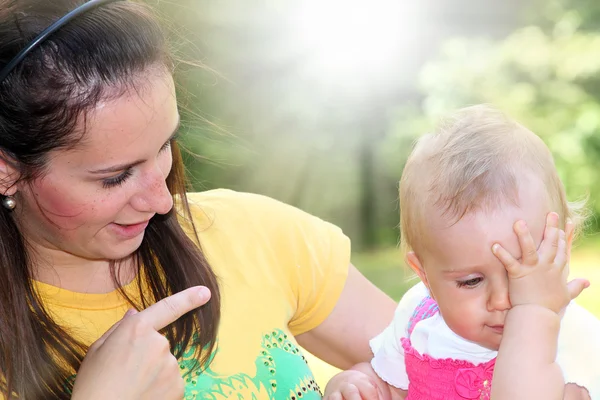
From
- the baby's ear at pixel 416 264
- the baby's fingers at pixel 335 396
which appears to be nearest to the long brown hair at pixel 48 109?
the baby's fingers at pixel 335 396

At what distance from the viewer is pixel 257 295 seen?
1691mm

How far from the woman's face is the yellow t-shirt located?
123 mm

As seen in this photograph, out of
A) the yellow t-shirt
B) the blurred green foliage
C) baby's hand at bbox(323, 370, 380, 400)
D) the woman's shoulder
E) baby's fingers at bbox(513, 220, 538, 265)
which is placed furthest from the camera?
the blurred green foliage

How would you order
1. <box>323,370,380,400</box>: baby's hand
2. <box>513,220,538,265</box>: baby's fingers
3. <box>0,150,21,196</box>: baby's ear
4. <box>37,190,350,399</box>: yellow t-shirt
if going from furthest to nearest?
<box>323,370,380,400</box>: baby's hand, <box>37,190,350,399</box>: yellow t-shirt, <box>0,150,21,196</box>: baby's ear, <box>513,220,538,265</box>: baby's fingers

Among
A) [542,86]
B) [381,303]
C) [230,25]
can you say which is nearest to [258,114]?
[230,25]

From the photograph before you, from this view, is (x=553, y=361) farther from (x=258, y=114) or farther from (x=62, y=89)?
(x=258, y=114)

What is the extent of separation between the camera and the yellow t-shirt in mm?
1565

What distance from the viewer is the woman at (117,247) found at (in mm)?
1414

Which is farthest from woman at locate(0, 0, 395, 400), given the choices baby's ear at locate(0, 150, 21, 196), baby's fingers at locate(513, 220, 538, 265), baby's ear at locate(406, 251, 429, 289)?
baby's fingers at locate(513, 220, 538, 265)

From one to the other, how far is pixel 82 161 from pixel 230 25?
3.80 meters

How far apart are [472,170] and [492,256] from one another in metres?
0.15

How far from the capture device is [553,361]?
1.39 metres

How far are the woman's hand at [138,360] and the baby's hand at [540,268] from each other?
539mm

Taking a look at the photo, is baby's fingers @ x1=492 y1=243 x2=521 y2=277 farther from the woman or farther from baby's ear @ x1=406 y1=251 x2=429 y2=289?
the woman
